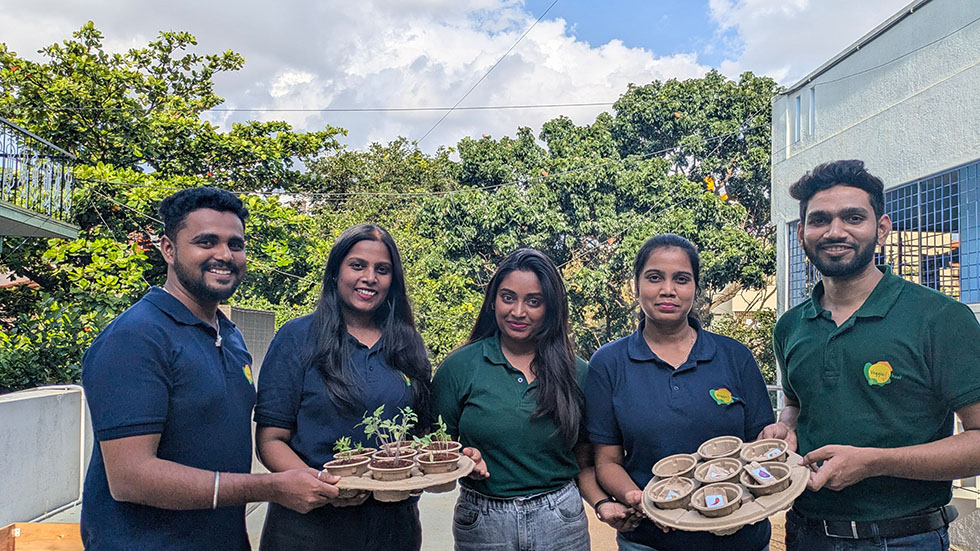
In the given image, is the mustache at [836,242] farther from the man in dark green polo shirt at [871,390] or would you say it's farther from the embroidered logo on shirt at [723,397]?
the embroidered logo on shirt at [723,397]

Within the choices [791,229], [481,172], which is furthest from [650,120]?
[791,229]

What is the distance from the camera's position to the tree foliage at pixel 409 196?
12.0m

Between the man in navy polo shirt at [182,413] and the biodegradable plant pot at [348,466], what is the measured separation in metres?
0.05

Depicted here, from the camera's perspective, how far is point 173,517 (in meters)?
1.94

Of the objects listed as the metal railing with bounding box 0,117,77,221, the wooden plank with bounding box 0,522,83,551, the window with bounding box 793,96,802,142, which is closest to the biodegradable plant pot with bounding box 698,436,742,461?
the wooden plank with bounding box 0,522,83,551

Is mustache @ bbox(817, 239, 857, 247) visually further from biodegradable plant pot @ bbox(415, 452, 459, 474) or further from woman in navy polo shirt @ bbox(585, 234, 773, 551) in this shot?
biodegradable plant pot @ bbox(415, 452, 459, 474)

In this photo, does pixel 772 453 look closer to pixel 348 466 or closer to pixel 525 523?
pixel 525 523

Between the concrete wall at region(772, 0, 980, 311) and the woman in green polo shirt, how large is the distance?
6089 mm

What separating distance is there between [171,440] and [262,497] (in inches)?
10.6

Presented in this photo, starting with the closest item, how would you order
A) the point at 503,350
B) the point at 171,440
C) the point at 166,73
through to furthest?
the point at 171,440
the point at 503,350
the point at 166,73

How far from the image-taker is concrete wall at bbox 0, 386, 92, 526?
5480 millimetres

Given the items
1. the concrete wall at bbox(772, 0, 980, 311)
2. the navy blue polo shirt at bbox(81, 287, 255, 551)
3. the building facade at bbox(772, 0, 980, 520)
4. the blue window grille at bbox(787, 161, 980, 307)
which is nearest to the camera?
the navy blue polo shirt at bbox(81, 287, 255, 551)

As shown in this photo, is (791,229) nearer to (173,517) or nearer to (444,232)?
(444,232)

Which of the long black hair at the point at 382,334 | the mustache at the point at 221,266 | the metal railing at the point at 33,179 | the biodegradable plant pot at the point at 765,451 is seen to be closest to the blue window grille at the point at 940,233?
the biodegradable plant pot at the point at 765,451
